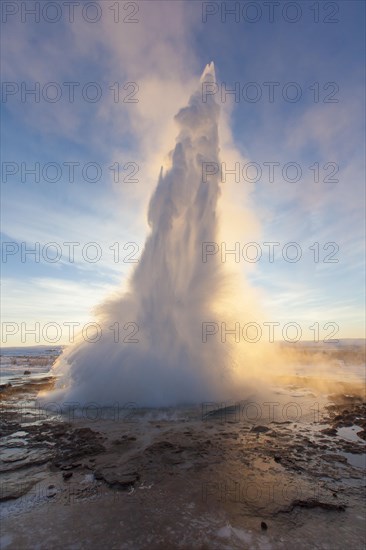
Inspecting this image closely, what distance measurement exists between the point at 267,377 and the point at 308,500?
64.9ft

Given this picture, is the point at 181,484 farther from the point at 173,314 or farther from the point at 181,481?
the point at 173,314

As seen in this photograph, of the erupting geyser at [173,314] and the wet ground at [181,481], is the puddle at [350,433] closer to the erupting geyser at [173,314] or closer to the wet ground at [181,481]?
the wet ground at [181,481]

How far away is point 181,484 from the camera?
28.6 ft

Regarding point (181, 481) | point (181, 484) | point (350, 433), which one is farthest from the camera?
point (350, 433)

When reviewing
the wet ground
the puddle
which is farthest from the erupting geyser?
the puddle

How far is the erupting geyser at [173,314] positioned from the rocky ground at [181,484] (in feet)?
11.5

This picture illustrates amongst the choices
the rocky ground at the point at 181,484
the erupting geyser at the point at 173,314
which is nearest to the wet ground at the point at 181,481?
the rocky ground at the point at 181,484

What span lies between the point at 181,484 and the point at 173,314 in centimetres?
1221

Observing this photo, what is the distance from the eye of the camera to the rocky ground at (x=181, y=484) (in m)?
6.52

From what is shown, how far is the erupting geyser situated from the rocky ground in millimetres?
3519

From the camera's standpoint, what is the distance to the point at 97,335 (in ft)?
66.4

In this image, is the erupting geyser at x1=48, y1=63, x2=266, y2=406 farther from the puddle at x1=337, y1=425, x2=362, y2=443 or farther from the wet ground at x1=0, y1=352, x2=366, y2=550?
the puddle at x1=337, y1=425, x2=362, y2=443

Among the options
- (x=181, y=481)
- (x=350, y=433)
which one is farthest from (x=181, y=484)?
(x=350, y=433)

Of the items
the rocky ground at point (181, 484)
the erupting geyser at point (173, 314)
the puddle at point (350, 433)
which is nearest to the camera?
the rocky ground at point (181, 484)
